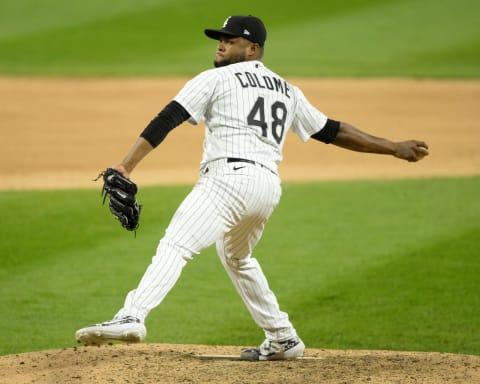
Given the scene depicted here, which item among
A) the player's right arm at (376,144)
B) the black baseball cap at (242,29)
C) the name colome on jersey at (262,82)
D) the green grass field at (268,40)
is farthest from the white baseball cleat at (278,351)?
the green grass field at (268,40)

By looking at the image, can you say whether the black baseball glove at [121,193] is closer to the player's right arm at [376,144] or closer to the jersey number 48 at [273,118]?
the jersey number 48 at [273,118]

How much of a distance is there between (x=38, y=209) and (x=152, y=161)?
3491 mm

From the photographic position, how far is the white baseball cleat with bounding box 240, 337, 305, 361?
5.88 m

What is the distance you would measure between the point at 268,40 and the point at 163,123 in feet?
63.1

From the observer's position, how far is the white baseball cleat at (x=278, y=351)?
5.88 m

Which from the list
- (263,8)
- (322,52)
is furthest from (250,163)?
(263,8)

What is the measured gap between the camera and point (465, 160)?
13.6 metres

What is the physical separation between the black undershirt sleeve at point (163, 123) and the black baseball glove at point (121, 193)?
0.78 ft

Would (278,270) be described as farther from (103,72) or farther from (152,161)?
(103,72)

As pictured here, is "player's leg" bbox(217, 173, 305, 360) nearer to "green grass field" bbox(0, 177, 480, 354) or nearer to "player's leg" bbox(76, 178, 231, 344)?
"player's leg" bbox(76, 178, 231, 344)

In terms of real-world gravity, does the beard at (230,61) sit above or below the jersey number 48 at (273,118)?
above

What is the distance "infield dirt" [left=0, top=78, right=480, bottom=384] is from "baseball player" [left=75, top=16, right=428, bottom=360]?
44 centimetres

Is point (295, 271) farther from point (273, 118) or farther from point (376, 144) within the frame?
point (273, 118)

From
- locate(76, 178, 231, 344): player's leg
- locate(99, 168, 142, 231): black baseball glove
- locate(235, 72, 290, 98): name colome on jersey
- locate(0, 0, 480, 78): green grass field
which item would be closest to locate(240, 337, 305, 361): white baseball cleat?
locate(76, 178, 231, 344): player's leg
